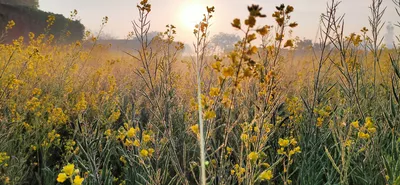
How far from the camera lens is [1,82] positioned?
3139mm

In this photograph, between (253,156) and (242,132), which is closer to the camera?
(253,156)

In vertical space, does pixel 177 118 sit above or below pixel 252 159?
below

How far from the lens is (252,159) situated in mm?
1083

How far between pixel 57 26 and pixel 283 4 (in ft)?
77.8

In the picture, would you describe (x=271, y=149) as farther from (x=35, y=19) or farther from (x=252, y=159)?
(x=35, y=19)

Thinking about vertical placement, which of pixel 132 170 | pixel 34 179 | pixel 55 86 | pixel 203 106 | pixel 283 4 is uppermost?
pixel 283 4

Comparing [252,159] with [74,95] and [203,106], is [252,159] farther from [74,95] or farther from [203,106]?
[74,95]

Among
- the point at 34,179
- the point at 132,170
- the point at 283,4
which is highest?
the point at 283,4

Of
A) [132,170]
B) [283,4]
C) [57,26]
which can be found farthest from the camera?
[57,26]

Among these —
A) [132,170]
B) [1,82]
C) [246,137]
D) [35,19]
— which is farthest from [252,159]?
[35,19]

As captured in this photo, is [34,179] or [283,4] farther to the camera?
[34,179]

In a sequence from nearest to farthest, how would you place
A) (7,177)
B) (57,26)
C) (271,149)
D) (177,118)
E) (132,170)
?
1. (7,177)
2. (132,170)
3. (271,149)
4. (177,118)
5. (57,26)

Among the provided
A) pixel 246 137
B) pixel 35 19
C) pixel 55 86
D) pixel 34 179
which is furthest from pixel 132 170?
pixel 35 19

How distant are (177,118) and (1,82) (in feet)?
5.75
